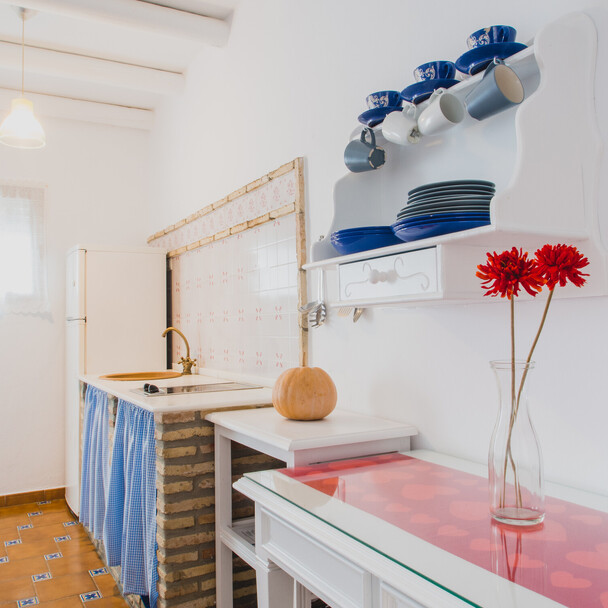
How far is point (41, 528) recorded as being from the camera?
377cm

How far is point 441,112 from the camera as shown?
1.53m

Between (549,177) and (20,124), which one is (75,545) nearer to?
(20,124)

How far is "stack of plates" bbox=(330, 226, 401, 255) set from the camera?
171 cm

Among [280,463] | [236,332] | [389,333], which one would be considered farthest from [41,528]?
[389,333]

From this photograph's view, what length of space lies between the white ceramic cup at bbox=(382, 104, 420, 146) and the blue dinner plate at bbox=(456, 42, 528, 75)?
220mm

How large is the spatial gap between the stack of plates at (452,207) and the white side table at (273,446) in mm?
721

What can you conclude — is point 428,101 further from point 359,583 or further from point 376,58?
point 359,583

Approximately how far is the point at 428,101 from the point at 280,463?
1.62 meters

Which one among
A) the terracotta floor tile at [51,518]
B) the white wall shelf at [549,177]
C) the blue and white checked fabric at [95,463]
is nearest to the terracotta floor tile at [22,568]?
the blue and white checked fabric at [95,463]

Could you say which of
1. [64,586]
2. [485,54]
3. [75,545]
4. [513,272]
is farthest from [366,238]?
[75,545]

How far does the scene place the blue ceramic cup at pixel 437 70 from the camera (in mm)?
1616

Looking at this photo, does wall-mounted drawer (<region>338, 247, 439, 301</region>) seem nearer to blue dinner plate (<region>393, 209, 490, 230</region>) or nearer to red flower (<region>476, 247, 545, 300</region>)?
blue dinner plate (<region>393, 209, 490, 230</region>)

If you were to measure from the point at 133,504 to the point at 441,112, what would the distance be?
2.02m

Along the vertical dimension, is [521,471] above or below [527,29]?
below
